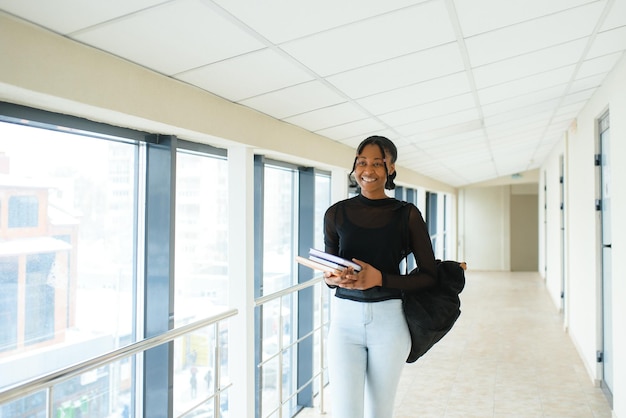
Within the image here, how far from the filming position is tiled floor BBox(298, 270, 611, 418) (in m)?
2.82

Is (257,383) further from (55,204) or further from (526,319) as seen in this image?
(526,319)

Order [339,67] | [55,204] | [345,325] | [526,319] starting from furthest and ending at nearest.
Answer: [526,319] < [339,67] < [55,204] < [345,325]

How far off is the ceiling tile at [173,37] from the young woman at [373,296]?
44 centimetres

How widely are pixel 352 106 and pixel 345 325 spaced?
3.99 ft

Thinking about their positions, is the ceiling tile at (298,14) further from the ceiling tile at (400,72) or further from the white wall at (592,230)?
the white wall at (592,230)

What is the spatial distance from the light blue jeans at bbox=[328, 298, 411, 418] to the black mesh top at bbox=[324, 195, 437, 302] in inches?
1.1

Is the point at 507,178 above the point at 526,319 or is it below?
above

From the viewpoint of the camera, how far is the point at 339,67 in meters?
1.70

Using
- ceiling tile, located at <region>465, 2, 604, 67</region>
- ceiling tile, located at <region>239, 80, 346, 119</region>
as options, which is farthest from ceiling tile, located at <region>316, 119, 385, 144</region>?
ceiling tile, located at <region>465, 2, 604, 67</region>

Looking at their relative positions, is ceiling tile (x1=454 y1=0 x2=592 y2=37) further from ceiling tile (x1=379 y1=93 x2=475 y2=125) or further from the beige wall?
the beige wall

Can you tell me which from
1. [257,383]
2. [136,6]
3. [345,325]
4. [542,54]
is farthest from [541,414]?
[136,6]

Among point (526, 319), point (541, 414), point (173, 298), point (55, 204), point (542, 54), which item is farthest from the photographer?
point (526, 319)

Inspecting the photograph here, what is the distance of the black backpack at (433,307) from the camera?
1.26 m

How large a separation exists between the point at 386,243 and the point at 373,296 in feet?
0.42
